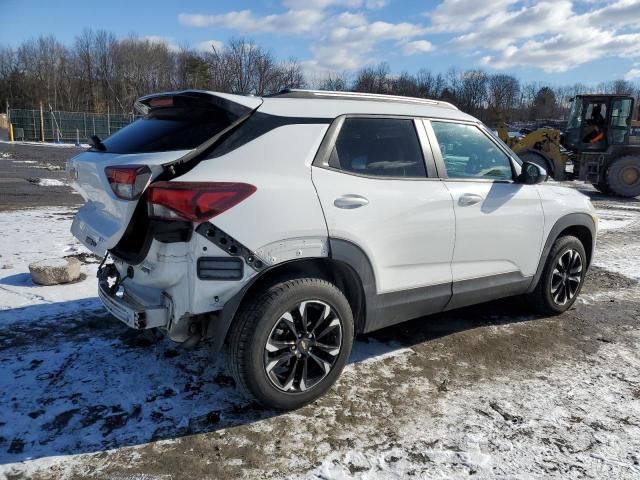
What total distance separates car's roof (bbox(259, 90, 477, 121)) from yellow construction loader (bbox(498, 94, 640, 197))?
12.3 meters

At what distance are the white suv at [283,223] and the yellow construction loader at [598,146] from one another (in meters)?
12.6

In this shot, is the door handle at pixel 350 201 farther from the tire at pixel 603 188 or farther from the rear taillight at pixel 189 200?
the tire at pixel 603 188

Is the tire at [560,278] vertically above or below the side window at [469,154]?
below

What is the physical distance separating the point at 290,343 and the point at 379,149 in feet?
4.75

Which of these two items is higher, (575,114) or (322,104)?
(575,114)

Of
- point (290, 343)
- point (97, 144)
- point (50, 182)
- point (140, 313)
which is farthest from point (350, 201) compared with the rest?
point (50, 182)

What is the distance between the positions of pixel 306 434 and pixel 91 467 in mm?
1126

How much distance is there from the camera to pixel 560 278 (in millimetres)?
4609

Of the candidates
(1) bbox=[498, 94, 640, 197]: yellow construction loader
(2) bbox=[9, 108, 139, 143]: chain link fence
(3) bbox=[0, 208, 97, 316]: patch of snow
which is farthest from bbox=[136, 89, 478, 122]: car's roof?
(2) bbox=[9, 108, 139, 143]: chain link fence

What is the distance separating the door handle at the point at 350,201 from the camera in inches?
116

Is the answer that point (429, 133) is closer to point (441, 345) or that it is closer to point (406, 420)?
point (441, 345)

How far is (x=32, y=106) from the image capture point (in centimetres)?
5775

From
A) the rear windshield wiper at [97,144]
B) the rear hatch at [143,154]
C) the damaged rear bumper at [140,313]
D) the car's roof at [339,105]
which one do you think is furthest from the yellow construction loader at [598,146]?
the damaged rear bumper at [140,313]

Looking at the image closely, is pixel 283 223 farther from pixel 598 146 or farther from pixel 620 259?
pixel 598 146
